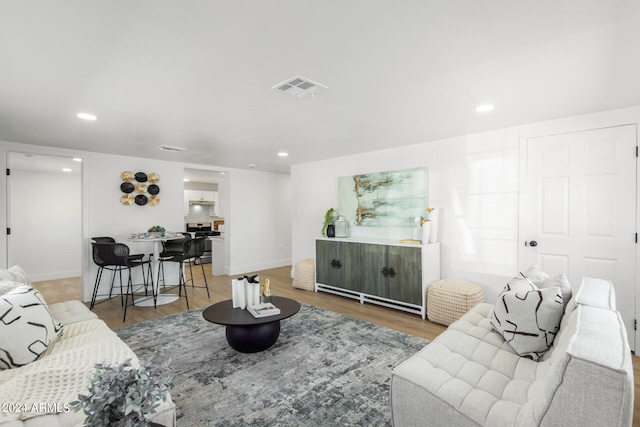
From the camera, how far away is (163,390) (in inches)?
38.7

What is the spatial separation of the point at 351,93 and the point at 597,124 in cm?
248

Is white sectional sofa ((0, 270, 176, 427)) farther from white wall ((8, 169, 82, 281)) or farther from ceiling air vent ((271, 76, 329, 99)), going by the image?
white wall ((8, 169, 82, 281))

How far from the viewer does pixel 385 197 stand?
457 centimetres

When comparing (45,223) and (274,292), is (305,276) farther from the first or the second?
(45,223)

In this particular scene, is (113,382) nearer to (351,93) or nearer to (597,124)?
(351,93)

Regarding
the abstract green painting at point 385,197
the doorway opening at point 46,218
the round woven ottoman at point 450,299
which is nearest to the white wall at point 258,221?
the abstract green painting at point 385,197

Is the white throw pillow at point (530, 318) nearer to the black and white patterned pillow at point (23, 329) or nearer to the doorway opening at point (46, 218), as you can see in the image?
the black and white patterned pillow at point (23, 329)

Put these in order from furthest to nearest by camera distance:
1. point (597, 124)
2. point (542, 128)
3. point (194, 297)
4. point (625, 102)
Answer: point (194, 297), point (542, 128), point (597, 124), point (625, 102)

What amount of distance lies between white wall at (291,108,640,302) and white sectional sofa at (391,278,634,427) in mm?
1630

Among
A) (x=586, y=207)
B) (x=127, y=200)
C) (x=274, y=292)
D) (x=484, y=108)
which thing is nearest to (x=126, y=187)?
(x=127, y=200)

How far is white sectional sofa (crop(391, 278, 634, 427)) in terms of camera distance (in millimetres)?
967

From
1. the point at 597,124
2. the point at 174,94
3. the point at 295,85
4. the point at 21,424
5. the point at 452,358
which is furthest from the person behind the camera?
the point at 597,124

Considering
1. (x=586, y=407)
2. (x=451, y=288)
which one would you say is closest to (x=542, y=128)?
(x=451, y=288)

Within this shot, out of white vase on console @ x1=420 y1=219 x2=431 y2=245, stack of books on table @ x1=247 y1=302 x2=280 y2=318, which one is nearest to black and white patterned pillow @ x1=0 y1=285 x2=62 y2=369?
stack of books on table @ x1=247 y1=302 x2=280 y2=318
